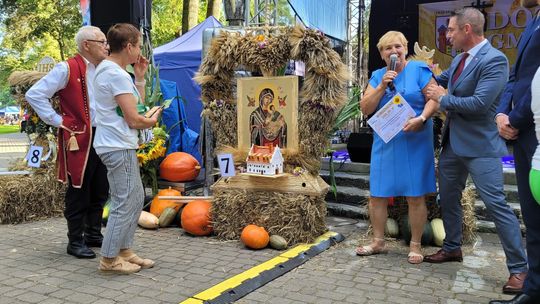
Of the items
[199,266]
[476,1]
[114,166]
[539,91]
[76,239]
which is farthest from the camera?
[476,1]

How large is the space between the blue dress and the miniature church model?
37.8 inches

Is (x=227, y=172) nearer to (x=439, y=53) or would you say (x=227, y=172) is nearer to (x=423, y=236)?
(x=423, y=236)

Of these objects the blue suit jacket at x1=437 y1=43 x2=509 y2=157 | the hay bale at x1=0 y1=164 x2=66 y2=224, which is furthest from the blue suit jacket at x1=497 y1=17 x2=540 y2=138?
the hay bale at x1=0 y1=164 x2=66 y2=224

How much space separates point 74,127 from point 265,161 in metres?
1.67

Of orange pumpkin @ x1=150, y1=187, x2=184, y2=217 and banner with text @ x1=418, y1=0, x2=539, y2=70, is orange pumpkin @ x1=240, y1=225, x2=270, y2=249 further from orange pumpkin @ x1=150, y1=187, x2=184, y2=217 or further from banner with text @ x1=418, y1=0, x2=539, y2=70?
banner with text @ x1=418, y1=0, x2=539, y2=70

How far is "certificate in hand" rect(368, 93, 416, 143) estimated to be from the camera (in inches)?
152

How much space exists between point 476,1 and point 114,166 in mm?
6103

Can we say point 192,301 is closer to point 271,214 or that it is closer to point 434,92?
point 271,214

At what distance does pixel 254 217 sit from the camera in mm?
4566

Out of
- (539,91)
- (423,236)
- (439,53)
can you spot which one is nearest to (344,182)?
(423,236)

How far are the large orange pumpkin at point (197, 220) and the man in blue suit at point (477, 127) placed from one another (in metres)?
2.25

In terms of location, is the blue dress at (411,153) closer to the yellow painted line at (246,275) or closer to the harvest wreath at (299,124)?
the harvest wreath at (299,124)

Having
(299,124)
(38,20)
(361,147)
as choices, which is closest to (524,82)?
(299,124)

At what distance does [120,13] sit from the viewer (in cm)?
646
